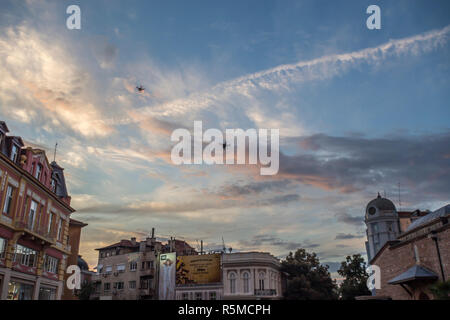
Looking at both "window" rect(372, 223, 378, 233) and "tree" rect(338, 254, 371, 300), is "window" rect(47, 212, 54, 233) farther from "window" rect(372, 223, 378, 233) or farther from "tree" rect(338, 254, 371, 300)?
"window" rect(372, 223, 378, 233)

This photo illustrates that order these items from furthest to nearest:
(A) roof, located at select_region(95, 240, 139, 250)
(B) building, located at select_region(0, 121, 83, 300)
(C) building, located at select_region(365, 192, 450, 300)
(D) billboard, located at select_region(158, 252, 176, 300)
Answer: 1. (A) roof, located at select_region(95, 240, 139, 250)
2. (D) billboard, located at select_region(158, 252, 176, 300)
3. (B) building, located at select_region(0, 121, 83, 300)
4. (C) building, located at select_region(365, 192, 450, 300)

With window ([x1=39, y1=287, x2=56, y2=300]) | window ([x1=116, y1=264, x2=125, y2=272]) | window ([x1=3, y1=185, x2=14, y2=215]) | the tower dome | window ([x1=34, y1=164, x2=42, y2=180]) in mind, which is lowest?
window ([x1=39, y1=287, x2=56, y2=300])

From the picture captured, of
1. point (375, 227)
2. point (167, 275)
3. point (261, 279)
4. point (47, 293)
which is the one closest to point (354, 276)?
point (375, 227)

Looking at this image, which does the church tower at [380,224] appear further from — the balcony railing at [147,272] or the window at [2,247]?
the window at [2,247]

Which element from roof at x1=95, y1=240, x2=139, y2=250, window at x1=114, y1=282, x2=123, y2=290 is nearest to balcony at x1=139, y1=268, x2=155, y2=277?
window at x1=114, y1=282, x2=123, y2=290

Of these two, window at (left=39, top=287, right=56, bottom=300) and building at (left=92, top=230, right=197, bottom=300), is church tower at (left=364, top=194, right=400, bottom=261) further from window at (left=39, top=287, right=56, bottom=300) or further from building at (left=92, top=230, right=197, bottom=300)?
window at (left=39, top=287, right=56, bottom=300)

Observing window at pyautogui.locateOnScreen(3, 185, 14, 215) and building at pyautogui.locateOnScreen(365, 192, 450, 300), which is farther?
window at pyautogui.locateOnScreen(3, 185, 14, 215)

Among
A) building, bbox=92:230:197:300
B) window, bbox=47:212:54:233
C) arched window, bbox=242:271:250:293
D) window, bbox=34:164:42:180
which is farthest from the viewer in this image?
building, bbox=92:230:197:300

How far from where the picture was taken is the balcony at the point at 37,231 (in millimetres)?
25094

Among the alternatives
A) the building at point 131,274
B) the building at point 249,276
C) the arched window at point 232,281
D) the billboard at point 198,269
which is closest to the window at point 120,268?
the building at point 131,274

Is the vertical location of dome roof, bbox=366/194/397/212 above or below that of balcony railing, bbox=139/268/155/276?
above

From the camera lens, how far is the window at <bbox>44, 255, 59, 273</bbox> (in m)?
30.3

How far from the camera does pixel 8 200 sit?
24875 millimetres

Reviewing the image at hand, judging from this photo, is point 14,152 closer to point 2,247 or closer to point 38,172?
point 38,172
